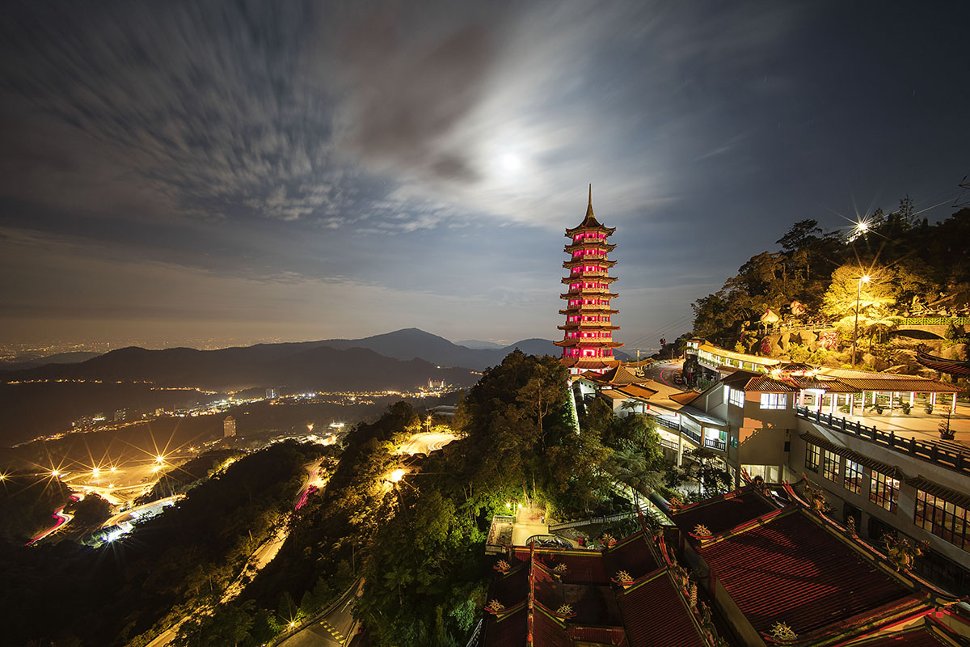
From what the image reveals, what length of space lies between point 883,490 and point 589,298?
990 inches

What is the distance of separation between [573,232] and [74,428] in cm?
16485

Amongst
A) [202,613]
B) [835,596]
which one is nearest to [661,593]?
[835,596]

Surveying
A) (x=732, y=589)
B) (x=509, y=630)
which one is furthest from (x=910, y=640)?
(x=509, y=630)

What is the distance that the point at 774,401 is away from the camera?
15.5m

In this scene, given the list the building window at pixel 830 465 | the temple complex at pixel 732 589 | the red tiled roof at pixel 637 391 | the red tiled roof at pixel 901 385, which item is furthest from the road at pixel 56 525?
the red tiled roof at pixel 901 385

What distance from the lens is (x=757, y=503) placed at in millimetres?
8875

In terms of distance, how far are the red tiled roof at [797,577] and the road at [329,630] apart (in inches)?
769

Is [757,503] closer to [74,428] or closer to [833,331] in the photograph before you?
[833,331]

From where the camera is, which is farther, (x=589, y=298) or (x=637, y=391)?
(x=589, y=298)

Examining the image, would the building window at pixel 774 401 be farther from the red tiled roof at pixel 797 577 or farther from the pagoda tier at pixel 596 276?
the pagoda tier at pixel 596 276

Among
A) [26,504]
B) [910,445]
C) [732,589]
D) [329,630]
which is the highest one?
[910,445]

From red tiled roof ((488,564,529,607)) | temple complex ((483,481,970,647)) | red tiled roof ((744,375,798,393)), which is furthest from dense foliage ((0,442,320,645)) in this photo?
red tiled roof ((744,375,798,393))

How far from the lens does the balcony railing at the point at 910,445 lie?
32.8 feet

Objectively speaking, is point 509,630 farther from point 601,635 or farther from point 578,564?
point 578,564
